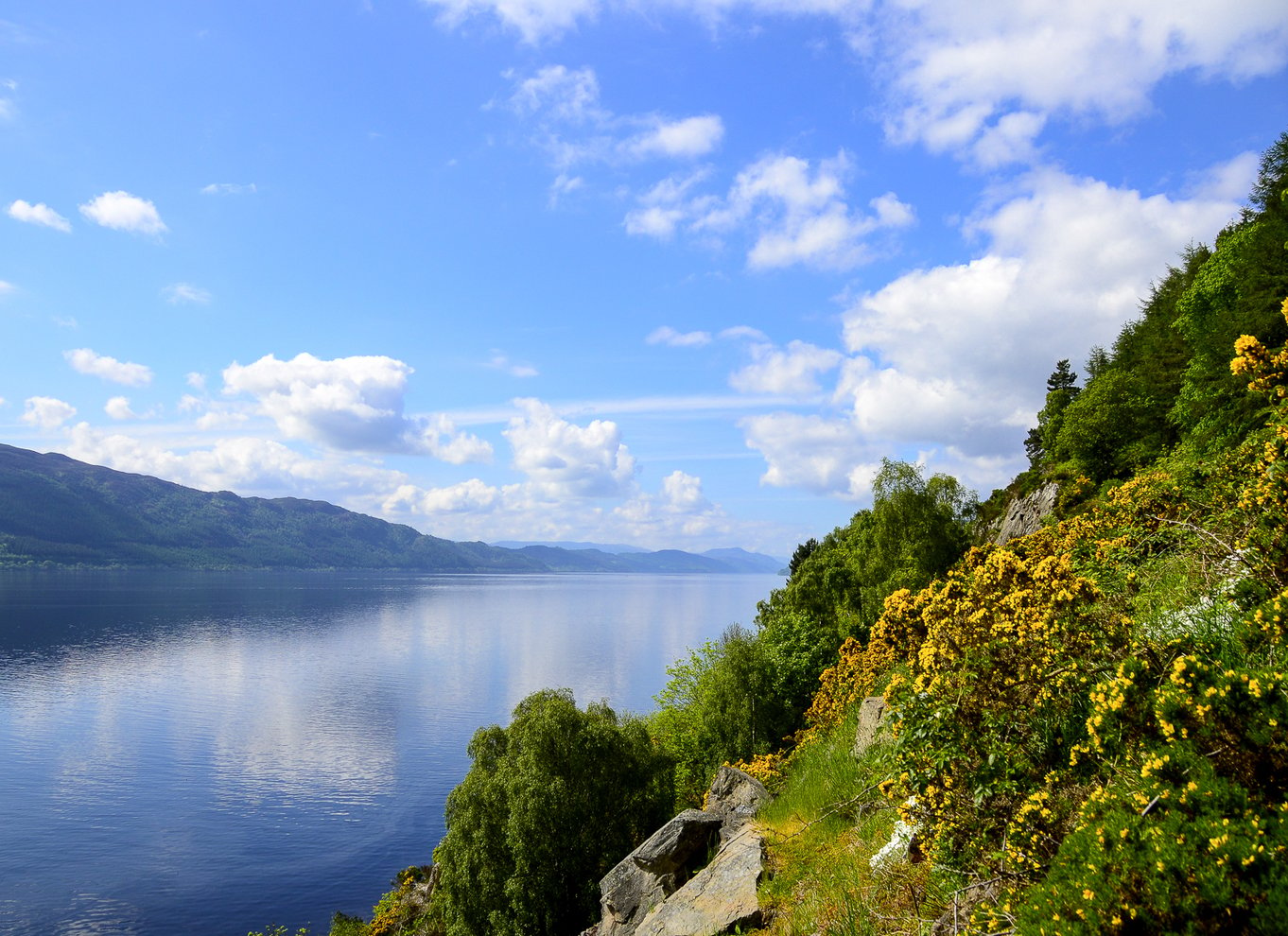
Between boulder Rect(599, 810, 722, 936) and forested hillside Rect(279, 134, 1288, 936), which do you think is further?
boulder Rect(599, 810, 722, 936)

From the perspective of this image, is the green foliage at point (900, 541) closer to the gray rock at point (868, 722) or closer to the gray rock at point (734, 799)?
the gray rock at point (734, 799)

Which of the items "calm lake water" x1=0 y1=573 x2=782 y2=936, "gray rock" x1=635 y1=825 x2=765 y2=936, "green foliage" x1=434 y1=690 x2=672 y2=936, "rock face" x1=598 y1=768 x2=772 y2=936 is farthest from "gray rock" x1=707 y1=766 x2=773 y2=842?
"calm lake water" x1=0 y1=573 x2=782 y2=936

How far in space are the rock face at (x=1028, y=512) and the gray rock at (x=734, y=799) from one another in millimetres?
30778

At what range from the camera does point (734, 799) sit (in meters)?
17.3

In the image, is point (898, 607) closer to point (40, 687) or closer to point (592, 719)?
point (592, 719)

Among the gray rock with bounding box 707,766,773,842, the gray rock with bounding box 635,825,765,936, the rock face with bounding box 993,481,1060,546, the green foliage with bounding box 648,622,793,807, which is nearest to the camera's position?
the gray rock with bounding box 635,825,765,936

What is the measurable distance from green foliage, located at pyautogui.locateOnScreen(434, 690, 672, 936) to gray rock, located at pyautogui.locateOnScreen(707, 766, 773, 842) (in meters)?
15.2

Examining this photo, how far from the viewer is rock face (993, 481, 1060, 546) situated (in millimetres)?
44594

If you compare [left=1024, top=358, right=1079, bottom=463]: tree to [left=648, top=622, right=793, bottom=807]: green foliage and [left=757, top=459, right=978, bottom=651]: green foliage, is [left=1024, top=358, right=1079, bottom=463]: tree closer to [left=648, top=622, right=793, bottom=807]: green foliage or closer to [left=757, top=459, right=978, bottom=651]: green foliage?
[left=757, top=459, right=978, bottom=651]: green foliage

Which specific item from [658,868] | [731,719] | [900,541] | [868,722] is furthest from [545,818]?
[900,541]

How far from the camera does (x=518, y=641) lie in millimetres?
129625

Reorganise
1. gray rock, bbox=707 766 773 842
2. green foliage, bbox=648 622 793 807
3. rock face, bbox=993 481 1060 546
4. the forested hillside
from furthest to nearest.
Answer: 1. rock face, bbox=993 481 1060 546
2. green foliage, bbox=648 622 793 807
3. gray rock, bbox=707 766 773 842
4. the forested hillside

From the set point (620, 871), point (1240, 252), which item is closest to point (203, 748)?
point (620, 871)

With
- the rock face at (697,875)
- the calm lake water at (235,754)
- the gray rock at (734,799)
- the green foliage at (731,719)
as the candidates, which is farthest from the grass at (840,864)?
the calm lake water at (235,754)
